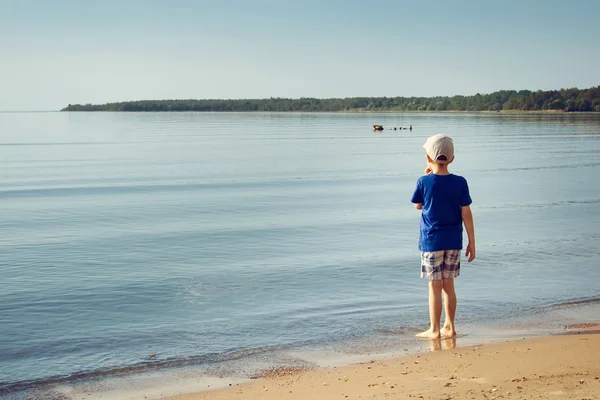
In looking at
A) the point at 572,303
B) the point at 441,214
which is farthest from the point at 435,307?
the point at 572,303

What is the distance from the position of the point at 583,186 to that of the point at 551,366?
2236 centimetres

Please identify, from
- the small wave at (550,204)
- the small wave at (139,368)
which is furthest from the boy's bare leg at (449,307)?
the small wave at (550,204)

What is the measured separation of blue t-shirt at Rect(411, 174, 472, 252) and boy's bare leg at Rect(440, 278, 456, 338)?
0.48 metres

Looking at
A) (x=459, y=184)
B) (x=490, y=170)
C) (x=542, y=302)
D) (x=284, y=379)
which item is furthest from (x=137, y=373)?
(x=490, y=170)

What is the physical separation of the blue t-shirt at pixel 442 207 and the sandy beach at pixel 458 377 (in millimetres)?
1084

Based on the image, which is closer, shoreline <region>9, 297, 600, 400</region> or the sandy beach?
the sandy beach

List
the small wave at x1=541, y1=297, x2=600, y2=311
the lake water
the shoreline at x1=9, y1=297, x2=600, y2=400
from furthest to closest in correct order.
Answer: the small wave at x1=541, y1=297, x2=600, y2=311 → the lake water → the shoreline at x1=9, y1=297, x2=600, y2=400

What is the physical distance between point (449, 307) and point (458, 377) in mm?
1960

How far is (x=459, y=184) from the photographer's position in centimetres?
824

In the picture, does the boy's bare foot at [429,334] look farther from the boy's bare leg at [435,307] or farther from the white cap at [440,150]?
the white cap at [440,150]

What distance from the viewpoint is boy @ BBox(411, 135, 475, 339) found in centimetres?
822

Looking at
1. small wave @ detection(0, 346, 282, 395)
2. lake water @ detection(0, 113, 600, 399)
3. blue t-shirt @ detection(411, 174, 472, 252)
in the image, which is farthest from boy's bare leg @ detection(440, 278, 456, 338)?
small wave @ detection(0, 346, 282, 395)

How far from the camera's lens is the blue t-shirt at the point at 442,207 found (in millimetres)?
8227

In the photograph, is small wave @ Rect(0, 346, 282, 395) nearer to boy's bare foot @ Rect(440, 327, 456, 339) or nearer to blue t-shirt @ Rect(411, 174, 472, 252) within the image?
boy's bare foot @ Rect(440, 327, 456, 339)
